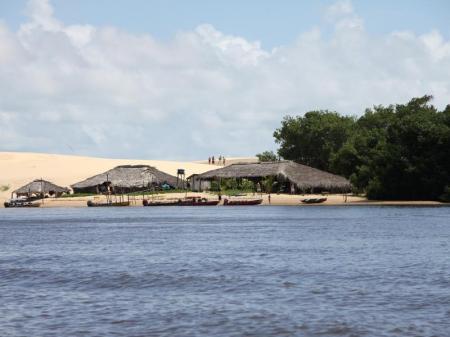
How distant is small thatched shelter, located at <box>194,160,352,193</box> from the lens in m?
100

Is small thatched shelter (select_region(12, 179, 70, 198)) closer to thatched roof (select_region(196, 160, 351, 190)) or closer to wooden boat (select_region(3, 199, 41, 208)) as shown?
wooden boat (select_region(3, 199, 41, 208))

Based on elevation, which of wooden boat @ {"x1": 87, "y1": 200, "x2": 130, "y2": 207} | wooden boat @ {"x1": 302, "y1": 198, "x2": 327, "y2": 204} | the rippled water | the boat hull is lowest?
the rippled water

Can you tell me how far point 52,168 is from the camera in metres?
154

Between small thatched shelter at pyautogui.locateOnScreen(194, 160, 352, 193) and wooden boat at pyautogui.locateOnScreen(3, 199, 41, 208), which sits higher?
small thatched shelter at pyautogui.locateOnScreen(194, 160, 352, 193)

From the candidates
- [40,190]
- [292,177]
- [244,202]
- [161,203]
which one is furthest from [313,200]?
[40,190]

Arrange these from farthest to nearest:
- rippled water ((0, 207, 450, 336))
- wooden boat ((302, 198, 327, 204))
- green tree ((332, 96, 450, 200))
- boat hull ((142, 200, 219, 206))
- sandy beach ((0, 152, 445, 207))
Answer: boat hull ((142, 200, 219, 206)), sandy beach ((0, 152, 445, 207)), wooden boat ((302, 198, 327, 204)), green tree ((332, 96, 450, 200)), rippled water ((0, 207, 450, 336))

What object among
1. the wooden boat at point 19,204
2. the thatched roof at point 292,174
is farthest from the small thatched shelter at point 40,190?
the thatched roof at point 292,174

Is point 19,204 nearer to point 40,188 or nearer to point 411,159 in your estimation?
point 40,188

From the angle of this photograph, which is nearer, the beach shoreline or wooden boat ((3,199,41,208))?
the beach shoreline

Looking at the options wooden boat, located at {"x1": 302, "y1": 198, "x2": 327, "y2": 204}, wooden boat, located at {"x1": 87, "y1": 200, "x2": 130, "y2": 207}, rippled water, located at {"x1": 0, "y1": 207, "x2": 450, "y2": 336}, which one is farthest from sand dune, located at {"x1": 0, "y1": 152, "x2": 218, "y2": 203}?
rippled water, located at {"x1": 0, "y1": 207, "x2": 450, "y2": 336}

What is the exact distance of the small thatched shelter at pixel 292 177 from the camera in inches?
3949

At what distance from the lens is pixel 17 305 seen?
2105cm

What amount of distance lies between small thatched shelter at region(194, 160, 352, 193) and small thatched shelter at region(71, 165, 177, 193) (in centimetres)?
851

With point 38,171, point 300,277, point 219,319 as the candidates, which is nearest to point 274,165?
point 38,171
